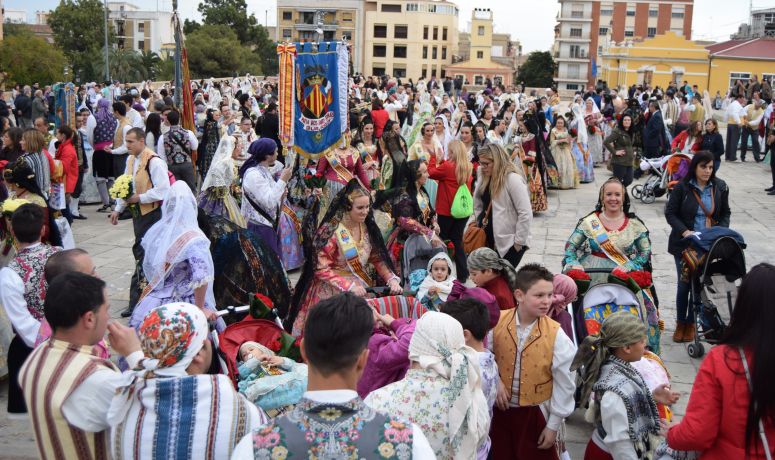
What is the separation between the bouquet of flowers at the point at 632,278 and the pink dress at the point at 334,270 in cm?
163

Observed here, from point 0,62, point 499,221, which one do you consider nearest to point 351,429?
point 499,221

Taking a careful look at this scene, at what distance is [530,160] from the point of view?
13758 mm

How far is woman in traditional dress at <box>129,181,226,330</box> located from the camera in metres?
5.57

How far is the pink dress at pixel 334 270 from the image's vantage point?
6.14 m

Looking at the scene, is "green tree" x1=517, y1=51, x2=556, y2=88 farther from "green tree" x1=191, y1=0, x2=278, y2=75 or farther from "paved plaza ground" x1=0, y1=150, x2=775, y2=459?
"paved plaza ground" x1=0, y1=150, x2=775, y2=459

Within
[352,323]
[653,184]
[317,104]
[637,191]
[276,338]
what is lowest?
[637,191]

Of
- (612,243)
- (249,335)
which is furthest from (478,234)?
(249,335)

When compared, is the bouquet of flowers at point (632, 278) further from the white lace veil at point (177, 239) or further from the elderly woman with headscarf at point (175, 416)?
the elderly woman with headscarf at point (175, 416)

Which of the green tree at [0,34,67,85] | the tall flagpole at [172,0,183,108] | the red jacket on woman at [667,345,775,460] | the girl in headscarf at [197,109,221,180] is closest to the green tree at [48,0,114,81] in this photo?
the green tree at [0,34,67,85]

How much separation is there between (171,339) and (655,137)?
1658cm

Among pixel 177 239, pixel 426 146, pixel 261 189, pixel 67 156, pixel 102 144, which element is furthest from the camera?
pixel 102 144

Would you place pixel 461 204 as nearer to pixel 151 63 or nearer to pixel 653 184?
pixel 653 184

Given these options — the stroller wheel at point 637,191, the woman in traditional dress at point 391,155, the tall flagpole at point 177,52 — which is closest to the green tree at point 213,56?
the stroller wheel at point 637,191

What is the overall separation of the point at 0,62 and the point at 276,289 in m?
41.5
